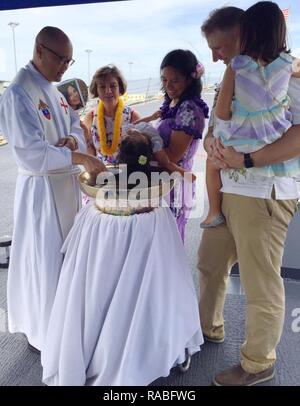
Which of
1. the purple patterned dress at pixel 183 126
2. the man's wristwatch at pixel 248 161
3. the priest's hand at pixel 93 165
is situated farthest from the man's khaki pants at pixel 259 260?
the priest's hand at pixel 93 165

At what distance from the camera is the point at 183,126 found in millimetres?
1657

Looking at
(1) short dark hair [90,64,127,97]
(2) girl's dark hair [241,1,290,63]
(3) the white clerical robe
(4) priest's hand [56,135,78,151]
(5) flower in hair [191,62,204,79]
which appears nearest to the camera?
(2) girl's dark hair [241,1,290,63]

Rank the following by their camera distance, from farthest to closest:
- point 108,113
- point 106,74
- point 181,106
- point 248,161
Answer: point 108,113
point 106,74
point 181,106
point 248,161

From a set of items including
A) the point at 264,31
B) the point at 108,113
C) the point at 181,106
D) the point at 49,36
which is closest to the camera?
the point at 264,31

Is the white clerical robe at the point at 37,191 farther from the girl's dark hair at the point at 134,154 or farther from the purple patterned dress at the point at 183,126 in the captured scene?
the purple patterned dress at the point at 183,126

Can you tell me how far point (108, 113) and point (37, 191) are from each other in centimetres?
71

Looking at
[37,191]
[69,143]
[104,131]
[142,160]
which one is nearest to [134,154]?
[142,160]

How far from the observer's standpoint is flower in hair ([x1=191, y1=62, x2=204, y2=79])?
1688 millimetres

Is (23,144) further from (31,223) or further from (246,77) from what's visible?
(246,77)

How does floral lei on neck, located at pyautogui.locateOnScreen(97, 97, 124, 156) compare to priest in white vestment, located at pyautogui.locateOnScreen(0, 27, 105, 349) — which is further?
floral lei on neck, located at pyautogui.locateOnScreen(97, 97, 124, 156)

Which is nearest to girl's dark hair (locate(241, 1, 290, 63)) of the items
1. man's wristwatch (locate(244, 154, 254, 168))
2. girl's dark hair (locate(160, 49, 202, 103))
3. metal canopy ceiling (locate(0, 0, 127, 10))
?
man's wristwatch (locate(244, 154, 254, 168))

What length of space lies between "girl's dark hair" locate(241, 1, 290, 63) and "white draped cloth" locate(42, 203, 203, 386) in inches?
26.2

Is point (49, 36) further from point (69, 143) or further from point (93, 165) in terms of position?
point (93, 165)

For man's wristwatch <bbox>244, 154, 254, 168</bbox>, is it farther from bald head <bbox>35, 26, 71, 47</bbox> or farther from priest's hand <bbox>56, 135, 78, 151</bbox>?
bald head <bbox>35, 26, 71, 47</bbox>
